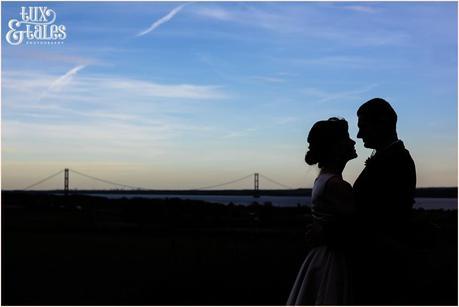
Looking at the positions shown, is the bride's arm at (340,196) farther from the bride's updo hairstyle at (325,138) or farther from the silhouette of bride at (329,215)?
the bride's updo hairstyle at (325,138)

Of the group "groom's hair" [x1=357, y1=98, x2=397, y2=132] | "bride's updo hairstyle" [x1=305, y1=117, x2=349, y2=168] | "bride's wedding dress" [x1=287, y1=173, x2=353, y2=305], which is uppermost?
"groom's hair" [x1=357, y1=98, x2=397, y2=132]

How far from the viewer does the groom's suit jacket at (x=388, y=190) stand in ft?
8.13

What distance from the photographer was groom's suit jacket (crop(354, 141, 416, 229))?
8.13 ft

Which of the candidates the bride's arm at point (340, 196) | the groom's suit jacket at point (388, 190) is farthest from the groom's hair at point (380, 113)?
the bride's arm at point (340, 196)

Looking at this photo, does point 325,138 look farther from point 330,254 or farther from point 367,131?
point 330,254

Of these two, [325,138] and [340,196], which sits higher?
[325,138]

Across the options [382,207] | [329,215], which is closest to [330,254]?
[329,215]

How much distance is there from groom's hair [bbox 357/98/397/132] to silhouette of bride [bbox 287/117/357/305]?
150mm

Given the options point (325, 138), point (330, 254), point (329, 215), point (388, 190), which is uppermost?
point (325, 138)

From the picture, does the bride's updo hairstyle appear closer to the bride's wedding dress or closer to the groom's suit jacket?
the bride's wedding dress

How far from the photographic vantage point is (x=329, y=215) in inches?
106

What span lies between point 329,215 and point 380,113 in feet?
1.61

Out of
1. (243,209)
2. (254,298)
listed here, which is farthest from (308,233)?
(243,209)

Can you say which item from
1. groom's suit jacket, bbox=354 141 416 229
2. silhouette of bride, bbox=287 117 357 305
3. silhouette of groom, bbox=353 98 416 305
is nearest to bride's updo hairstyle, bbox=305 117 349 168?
silhouette of bride, bbox=287 117 357 305
